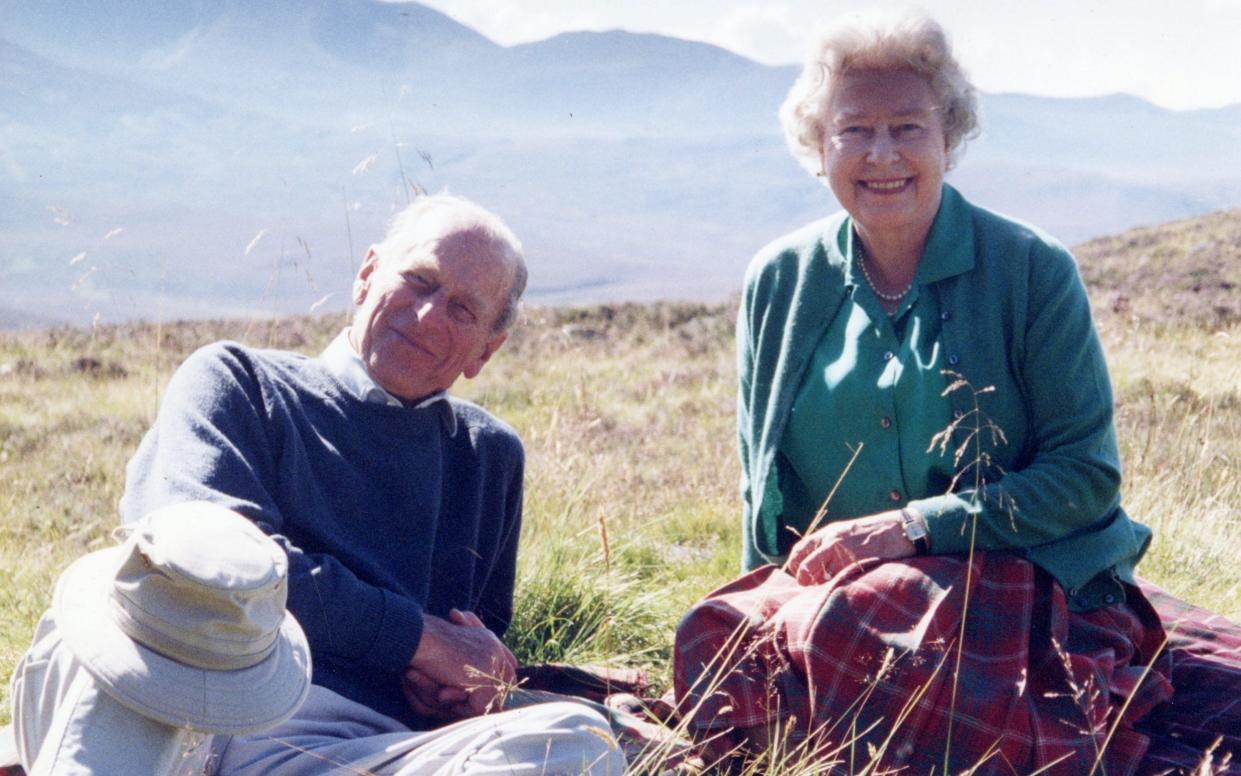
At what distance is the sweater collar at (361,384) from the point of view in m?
3.09

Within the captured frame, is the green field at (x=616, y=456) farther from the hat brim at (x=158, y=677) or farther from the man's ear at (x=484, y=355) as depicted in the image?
the hat brim at (x=158, y=677)

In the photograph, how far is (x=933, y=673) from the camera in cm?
278

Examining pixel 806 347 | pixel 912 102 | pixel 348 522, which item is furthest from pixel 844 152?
pixel 348 522

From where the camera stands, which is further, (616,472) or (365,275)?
(616,472)

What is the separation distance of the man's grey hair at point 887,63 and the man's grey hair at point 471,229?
33.9 inches

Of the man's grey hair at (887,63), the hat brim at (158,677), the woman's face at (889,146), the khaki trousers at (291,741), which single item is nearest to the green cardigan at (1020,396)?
the woman's face at (889,146)

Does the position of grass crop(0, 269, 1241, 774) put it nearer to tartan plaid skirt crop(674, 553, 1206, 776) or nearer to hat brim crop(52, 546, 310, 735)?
tartan plaid skirt crop(674, 553, 1206, 776)

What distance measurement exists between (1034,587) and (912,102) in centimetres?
123

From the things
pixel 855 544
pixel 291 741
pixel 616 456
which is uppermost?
pixel 855 544

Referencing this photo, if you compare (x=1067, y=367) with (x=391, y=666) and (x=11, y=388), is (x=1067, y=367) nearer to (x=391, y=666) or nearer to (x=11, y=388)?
(x=391, y=666)

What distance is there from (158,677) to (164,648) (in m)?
0.05

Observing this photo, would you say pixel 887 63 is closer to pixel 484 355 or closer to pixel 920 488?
pixel 920 488

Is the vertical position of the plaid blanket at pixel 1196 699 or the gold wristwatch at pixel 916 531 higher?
the gold wristwatch at pixel 916 531

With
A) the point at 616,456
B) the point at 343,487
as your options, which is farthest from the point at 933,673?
the point at 616,456
